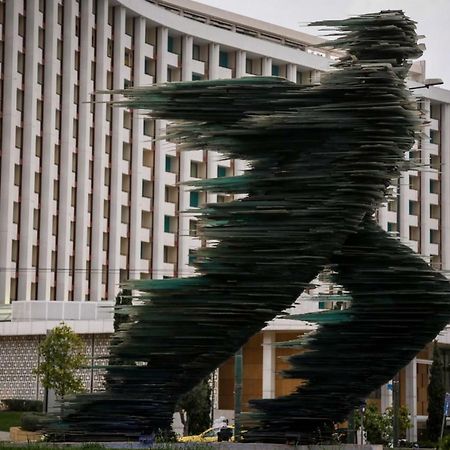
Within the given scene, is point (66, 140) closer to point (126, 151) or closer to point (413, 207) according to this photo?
point (126, 151)

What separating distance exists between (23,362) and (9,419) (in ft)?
19.3

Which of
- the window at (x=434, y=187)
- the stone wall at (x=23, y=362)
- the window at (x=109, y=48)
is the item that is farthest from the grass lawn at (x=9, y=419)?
the window at (x=434, y=187)

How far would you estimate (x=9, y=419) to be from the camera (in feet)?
177

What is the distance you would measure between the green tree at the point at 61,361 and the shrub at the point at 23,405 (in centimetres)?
480

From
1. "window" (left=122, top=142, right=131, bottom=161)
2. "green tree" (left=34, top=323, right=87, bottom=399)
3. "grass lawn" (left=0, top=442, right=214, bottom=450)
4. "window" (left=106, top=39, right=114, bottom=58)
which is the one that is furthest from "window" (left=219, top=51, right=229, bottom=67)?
"grass lawn" (left=0, top=442, right=214, bottom=450)

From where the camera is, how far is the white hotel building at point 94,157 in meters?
64.3

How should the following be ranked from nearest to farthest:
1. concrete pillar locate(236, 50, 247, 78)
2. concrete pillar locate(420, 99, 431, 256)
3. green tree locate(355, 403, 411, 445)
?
green tree locate(355, 403, 411, 445) < concrete pillar locate(236, 50, 247, 78) < concrete pillar locate(420, 99, 431, 256)

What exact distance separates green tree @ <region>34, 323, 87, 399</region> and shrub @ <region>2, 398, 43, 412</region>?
480 cm

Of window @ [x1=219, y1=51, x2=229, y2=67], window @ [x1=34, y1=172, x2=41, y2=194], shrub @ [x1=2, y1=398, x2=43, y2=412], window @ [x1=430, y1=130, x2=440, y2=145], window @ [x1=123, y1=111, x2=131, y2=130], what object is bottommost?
shrub @ [x1=2, y1=398, x2=43, y2=412]

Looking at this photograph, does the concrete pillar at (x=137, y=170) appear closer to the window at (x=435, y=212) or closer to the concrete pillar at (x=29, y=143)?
the concrete pillar at (x=29, y=143)

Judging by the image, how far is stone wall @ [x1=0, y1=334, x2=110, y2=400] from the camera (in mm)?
59188

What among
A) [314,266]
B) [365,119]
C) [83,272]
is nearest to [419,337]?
[314,266]

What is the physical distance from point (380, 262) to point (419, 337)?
166 centimetres

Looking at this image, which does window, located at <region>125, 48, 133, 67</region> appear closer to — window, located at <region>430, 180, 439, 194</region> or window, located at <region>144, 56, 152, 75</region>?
window, located at <region>144, 56, 152, 75</region>
